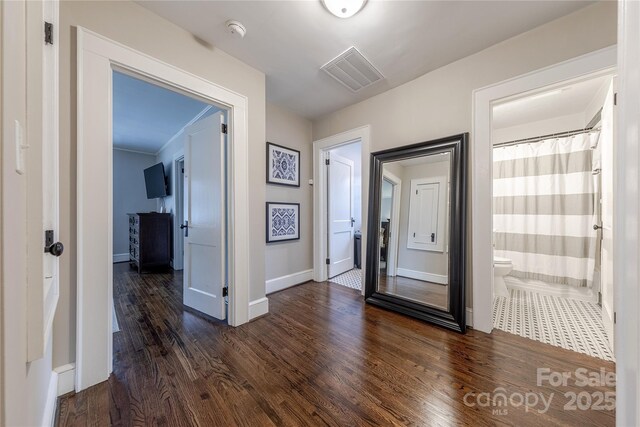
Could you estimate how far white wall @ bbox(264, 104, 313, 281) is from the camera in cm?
309

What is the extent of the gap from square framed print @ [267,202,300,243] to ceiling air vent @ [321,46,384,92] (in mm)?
1652

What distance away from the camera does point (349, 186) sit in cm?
414

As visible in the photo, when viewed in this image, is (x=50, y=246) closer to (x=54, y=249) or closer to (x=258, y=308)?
(x=54, y=249)

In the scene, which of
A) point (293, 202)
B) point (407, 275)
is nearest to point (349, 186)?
point (293, 202)

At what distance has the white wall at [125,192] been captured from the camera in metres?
5.20

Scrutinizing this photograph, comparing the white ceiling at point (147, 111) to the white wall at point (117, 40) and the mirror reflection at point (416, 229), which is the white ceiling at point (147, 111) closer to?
the white wall at point (117, 40)

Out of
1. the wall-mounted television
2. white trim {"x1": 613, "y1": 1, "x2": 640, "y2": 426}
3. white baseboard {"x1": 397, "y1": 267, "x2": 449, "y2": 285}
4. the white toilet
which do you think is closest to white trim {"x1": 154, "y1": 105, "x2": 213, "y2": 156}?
the wall-mounted television

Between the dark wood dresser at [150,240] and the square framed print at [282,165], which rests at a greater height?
the square framed print at [282,165]

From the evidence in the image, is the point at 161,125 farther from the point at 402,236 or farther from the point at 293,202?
the point at 402,236

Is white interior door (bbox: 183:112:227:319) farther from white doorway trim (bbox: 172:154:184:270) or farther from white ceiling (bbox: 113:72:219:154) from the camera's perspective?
white doorway trim (bbox: 172:154:184:270)

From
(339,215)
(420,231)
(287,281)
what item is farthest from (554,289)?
(287,281)

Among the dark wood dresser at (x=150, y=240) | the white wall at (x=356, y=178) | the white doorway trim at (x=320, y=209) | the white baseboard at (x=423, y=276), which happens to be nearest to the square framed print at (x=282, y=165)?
the white doorway trim at (x=320, y=209)

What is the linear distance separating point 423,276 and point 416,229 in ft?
1.66

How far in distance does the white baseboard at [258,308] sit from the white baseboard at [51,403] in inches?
49.7
